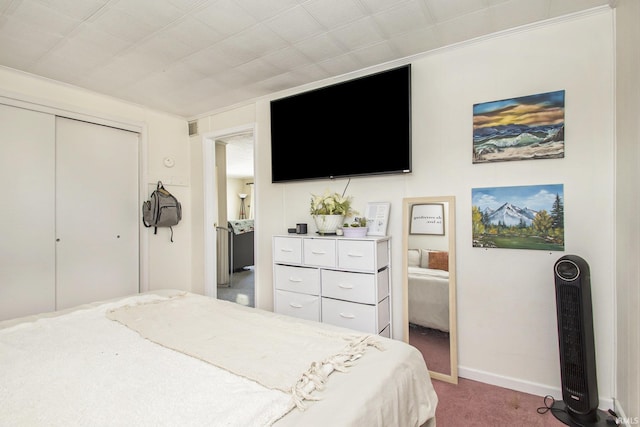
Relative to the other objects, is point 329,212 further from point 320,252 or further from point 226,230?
point 226,230

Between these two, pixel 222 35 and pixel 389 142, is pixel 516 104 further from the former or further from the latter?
pixel 222 35

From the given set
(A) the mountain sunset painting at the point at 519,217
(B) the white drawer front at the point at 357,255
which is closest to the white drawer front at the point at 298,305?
(B) the white drawer front at the point at 357,255

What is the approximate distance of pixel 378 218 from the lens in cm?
259

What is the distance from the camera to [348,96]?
2701mm

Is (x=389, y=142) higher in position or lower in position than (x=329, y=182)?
higher

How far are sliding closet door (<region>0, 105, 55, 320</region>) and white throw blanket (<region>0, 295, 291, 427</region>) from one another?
5.44ft

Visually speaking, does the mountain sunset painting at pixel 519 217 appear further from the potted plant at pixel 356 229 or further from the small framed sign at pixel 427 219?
the potted plant at pixel 356 229

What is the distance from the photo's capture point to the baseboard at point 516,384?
1.88m

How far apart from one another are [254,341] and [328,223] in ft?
4.67

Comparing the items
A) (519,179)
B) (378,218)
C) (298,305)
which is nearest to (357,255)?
(378,218)

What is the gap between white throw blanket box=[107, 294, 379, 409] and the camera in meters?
1.08

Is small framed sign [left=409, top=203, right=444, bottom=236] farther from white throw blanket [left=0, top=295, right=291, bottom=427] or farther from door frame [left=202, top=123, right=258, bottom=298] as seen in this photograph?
door frame [left=202, top=123, right=258, bottom=298]

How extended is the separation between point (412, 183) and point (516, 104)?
→ 87cm

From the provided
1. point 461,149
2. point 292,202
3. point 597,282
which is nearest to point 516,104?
point 461,149
